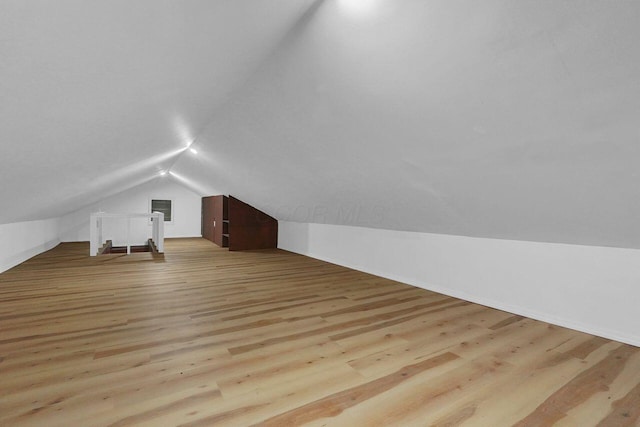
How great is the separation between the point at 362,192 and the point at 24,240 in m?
6.25

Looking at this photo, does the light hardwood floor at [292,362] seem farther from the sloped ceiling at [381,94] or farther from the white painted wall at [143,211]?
the white painted wall at [143,211]

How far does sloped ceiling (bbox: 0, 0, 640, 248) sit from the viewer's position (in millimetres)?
1396

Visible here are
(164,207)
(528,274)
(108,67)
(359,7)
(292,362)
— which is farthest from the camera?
(164,207)

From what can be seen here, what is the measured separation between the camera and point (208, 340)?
263cm

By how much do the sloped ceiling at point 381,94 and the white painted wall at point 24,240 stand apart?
1.72 meters

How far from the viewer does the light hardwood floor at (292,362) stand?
1.73m

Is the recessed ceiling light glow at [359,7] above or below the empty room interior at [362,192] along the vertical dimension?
above

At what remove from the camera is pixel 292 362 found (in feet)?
7.52

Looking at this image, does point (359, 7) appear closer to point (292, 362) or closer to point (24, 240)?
point (292, 362)

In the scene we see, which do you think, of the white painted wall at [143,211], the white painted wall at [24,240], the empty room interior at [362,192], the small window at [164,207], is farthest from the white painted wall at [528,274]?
the small window at [164,207]

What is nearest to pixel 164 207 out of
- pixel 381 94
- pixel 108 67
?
pixel 108 67

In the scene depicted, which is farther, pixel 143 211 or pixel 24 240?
pixel 143 211

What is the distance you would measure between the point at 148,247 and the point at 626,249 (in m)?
11.0

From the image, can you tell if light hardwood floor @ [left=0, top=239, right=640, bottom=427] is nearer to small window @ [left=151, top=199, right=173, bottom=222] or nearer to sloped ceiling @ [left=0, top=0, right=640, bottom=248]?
sloped ceiling @ [left=0, top=0, right=640, bottom=248]
